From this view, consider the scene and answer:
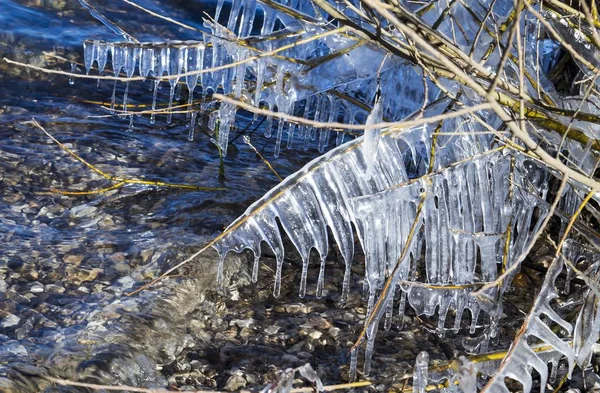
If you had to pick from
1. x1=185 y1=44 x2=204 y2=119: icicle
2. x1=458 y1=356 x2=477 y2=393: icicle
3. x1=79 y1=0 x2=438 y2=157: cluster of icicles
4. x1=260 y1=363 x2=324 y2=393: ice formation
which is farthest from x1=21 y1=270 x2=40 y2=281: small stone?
x1=458 y1=356 x2=477 y2=393: icicle

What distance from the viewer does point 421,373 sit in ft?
7.86

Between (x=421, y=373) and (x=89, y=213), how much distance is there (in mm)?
2104

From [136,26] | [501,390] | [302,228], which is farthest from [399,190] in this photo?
[136,26]

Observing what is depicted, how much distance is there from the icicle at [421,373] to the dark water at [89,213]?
3.24 feet

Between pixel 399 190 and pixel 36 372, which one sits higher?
→ pixel 399 190

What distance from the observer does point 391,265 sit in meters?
2.95

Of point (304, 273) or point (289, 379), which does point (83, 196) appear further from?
point (289, 379)

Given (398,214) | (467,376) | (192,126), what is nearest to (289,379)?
(467,376)

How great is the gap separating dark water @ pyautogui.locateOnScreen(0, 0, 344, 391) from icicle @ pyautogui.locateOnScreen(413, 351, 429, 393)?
986 millimetres

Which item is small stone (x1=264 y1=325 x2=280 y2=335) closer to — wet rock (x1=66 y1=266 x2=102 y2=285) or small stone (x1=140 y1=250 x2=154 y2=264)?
small stone (x1=140 y1=250 x2=154 y2=264)

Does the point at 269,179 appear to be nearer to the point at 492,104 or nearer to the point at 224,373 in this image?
the point at 224,373

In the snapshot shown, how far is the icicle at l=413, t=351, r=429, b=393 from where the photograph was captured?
2369 millimetres

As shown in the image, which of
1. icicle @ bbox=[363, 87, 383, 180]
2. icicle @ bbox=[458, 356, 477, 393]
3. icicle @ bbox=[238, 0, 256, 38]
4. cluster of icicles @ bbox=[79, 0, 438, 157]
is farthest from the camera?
icicle @ bbox=[238, 0, 256, 38]

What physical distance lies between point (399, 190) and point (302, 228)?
0.40m
